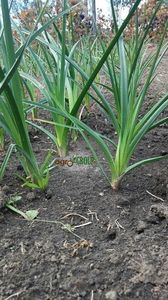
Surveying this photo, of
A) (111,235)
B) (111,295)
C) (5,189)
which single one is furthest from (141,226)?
(5,189)

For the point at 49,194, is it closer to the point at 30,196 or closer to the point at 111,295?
the point at 30,196

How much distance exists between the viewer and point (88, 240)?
807 mm

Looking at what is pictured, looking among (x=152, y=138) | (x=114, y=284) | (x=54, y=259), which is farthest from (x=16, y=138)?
(x=152, y=138)

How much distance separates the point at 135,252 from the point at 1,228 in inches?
12.9

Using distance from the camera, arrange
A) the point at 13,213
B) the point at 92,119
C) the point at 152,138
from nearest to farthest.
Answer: the point at 13,213 → the point at 152,138 → the point at 92,119

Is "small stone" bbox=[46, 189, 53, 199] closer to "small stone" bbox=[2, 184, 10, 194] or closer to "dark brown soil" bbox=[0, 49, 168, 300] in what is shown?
→ "dark brown soil" bbox=[0, 49, 168, 300]

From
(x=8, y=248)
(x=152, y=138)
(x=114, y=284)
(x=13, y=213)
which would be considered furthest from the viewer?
(x=152, y=138)

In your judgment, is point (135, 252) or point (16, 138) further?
point (16, 138)

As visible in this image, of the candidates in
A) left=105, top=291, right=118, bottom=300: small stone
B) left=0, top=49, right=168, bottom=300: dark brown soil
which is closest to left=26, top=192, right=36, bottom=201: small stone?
left=0, top=49, right=168, bottom=300: dark brown soil

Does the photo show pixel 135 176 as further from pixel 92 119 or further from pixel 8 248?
pixel 92 119

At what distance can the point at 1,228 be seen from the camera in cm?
85

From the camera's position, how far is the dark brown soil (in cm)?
67

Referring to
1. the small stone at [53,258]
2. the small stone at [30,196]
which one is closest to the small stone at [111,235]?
the small stone at [53,258]

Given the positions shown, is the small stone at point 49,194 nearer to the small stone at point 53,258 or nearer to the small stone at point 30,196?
the small stone at point 30,196
